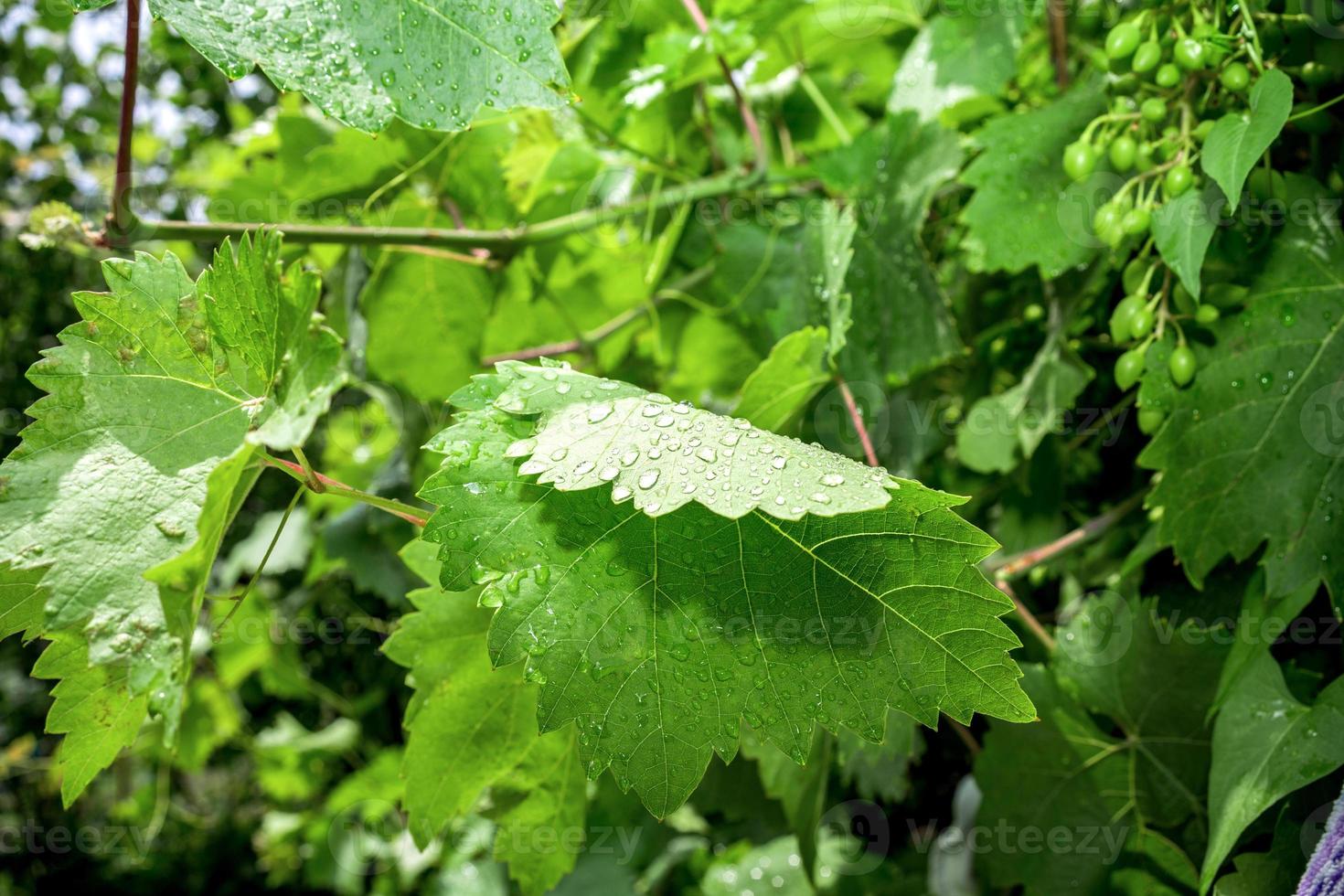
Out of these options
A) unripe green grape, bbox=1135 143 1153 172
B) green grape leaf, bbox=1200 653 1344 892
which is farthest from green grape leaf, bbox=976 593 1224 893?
unripe green grape, bbox=1135 143 1153 172

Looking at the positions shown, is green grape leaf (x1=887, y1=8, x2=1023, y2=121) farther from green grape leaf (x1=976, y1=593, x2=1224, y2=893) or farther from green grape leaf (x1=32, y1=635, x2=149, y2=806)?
green grape leaf (x1=32, y1=635, x2=149, y2=806)

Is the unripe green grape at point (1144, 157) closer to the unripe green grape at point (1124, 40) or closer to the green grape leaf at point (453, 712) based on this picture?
the unripe green grape at point (1124, 40)

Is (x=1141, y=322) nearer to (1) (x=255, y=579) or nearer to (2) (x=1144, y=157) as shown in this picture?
(2) (x=1144, y=157)

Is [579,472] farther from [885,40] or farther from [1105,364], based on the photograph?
[885,40]

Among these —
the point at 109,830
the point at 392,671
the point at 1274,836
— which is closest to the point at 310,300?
the point at 1274,836

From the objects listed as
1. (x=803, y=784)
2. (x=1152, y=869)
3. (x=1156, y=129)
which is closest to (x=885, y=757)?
(x=803, y=784)

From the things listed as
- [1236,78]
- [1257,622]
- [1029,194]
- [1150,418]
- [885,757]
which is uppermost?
[1236,78]
